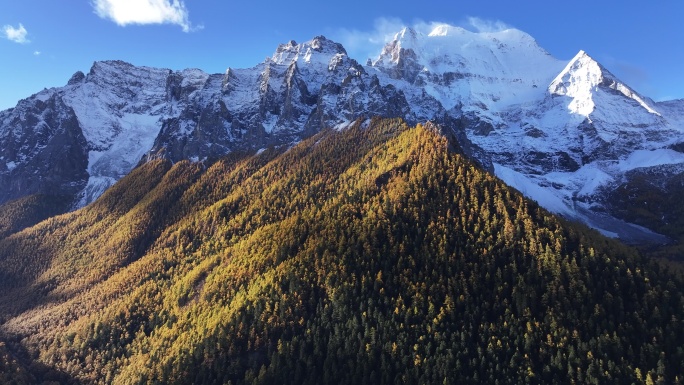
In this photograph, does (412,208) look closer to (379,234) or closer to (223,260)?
(379,234)

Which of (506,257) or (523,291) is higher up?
(506,257)

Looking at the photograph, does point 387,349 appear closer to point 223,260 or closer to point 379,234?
Answer: point 379,234

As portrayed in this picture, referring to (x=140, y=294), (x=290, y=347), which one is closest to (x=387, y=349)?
(x=290, y=347)

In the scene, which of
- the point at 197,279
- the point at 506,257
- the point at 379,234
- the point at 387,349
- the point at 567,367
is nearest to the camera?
the point at 567,367

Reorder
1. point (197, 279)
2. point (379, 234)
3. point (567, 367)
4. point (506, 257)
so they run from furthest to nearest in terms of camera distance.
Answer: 1. point (197, 279)
2. point (379, 234)
3. point (506, 257)
4. point (567, 367)

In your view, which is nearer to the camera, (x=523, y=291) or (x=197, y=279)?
(x=523, y=291)

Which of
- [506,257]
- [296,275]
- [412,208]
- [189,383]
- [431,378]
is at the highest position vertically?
[412,208]

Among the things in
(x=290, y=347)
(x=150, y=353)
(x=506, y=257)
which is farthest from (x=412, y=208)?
(x=150, y=353)
